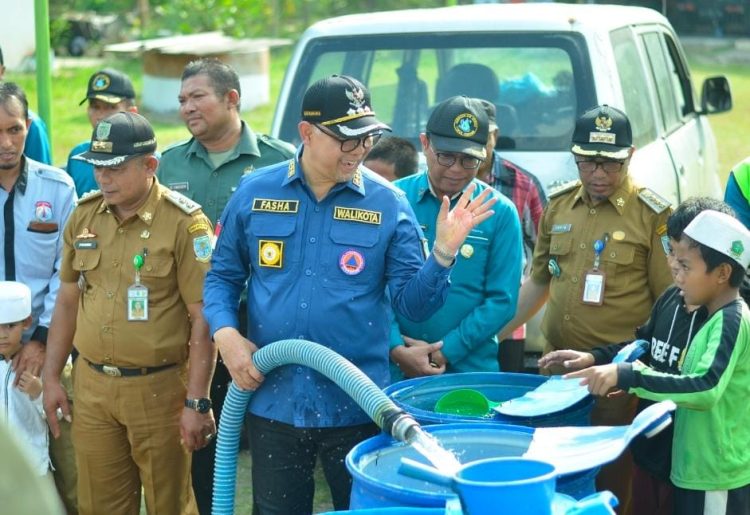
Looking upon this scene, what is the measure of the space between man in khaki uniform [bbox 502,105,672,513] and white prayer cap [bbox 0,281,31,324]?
217 centimetres

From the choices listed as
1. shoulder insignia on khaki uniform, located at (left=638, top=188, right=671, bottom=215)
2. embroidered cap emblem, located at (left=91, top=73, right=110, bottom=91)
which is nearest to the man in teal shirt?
shoulder insignia on khaki uniform, located at (left=638, top=188, right=671, bottom=215)

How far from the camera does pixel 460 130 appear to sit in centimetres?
488

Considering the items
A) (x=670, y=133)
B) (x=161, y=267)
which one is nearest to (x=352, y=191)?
(x=161, y=267)

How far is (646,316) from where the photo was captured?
494 cm

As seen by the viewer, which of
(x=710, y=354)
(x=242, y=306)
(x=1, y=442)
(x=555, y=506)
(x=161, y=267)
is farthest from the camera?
(x=242, y=306)

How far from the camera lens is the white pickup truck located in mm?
6336

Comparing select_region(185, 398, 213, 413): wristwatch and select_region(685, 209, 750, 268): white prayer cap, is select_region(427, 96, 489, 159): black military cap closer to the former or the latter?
select_region(685, 209, 750, 268): white prayer cap

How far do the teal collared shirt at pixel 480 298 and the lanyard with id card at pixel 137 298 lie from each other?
3.15ft

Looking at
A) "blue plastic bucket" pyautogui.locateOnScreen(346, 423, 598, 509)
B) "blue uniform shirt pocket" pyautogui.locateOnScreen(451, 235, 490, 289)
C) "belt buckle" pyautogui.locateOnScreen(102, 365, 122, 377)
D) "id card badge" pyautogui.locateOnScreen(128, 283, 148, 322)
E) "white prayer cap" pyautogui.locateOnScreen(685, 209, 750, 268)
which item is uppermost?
"white prayer cap" pyautogui.locateOnScreen(685, 209, 750, 268)

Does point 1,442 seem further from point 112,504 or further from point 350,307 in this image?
point 112,504

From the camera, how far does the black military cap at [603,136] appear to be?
492 cm

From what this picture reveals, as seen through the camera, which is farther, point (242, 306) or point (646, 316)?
point (242, 306)

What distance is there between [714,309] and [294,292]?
4.53 ft

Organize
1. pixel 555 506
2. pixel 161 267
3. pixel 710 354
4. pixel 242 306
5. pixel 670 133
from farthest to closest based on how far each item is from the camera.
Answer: pixel 670 133 → pixel 242 306 → pixel 161 267 → pixel 710 354 → pixel 555 506
